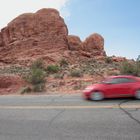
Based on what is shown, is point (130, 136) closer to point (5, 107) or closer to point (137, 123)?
point (137, 123)

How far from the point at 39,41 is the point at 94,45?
58.5 ft

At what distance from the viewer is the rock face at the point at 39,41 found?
73938 millimetres

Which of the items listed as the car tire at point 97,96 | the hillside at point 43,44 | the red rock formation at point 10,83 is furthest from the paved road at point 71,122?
the hillside at point 43,44

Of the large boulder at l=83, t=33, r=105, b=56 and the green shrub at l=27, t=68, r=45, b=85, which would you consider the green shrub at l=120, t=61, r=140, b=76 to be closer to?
the green shrub at l=27, t=68, r=45, b=85

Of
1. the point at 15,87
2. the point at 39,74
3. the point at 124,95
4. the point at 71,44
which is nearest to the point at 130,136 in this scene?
the point at 124,95

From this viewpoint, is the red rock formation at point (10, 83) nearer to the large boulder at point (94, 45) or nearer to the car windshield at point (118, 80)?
the car windshield at point (118, 80)

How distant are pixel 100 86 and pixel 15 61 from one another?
57448 mm

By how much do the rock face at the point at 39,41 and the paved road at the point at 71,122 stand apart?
56797mm

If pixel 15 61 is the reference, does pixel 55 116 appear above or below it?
below

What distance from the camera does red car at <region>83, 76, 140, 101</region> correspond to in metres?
14.7

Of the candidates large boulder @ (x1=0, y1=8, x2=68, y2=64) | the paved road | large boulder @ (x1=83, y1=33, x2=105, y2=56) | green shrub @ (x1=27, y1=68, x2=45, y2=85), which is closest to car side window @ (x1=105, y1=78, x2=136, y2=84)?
the paved road

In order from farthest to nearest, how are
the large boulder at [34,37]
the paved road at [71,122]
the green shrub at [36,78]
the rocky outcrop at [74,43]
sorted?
the rocky outcrop at [74,43] < the large boulder at [34,37] < the green shrub at [36,78] < the paved road at [71,122]

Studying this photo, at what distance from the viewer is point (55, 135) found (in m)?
8.28

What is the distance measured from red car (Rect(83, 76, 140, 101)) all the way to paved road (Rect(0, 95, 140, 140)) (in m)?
1.98
